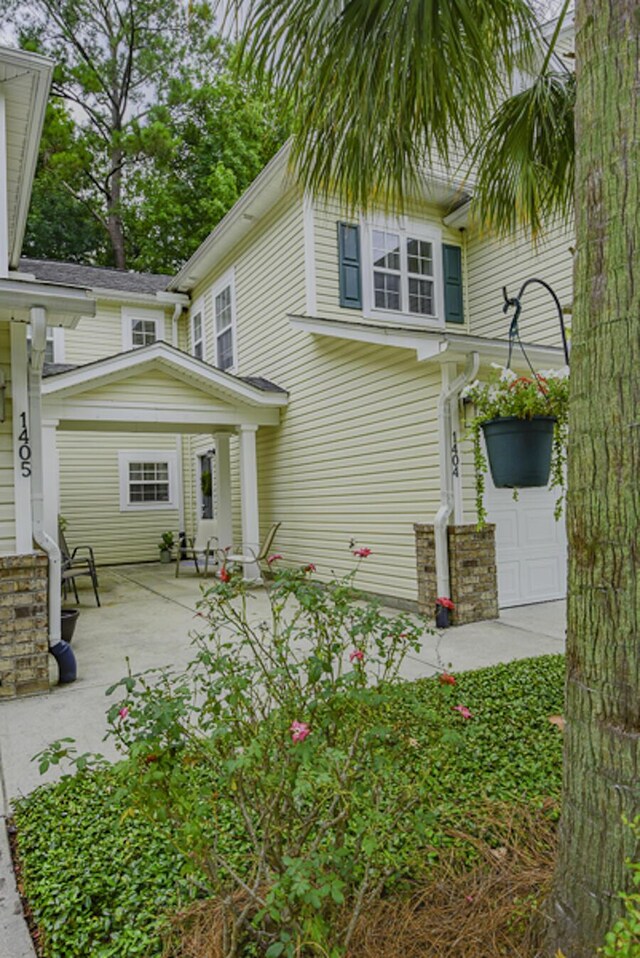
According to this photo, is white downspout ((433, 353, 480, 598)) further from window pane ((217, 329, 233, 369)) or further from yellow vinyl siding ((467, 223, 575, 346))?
window pane ((217, 329, 233, 369))

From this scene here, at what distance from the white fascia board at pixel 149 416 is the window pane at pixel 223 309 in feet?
9.54

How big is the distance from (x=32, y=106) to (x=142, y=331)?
7.63 m

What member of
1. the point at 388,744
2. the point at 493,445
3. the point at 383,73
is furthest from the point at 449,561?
the point at 383,73

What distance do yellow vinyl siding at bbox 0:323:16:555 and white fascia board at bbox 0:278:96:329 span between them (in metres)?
0.44

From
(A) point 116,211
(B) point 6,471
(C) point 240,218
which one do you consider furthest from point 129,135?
(B) point 6,471

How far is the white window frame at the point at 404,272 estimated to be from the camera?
835 centimetres

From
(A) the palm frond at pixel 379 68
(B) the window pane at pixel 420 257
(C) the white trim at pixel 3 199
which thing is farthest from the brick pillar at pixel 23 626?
(B) the window pane at pixel 420 257

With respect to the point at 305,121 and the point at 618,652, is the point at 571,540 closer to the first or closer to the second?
the point at 618,652

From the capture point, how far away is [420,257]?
29.2ft

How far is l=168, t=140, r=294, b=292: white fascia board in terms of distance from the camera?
8234mm

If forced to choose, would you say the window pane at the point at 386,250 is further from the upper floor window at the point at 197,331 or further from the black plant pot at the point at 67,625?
the black plant pot at the point at 67,625

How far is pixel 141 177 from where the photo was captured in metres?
20.0

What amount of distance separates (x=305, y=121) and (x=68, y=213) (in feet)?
65.8

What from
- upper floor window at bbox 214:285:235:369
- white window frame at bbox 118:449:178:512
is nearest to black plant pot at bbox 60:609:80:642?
upper floor window at bbox 214:285:235:369
